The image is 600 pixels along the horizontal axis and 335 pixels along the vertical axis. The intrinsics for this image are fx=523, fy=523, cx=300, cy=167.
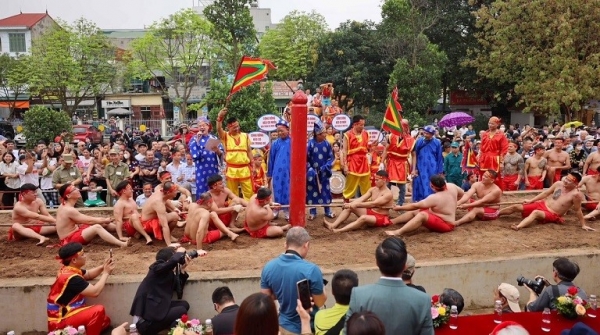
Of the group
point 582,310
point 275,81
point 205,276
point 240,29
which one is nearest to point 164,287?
point 205,276

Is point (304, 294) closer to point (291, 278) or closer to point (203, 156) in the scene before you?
point (291, 278)

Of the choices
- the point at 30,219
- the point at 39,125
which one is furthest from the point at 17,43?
the point at 30,219

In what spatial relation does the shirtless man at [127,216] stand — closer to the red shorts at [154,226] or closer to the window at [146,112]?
the red shorts at [154,226]

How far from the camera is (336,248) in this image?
7.91 m

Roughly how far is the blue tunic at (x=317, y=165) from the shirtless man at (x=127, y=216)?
2963 mm

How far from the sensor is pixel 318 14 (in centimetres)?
4091

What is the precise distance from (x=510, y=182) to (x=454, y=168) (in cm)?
150

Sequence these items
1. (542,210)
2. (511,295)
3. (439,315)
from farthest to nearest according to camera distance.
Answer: (542,210)
(511,295)
(439,315)

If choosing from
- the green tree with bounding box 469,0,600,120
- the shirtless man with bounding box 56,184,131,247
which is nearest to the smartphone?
the shirtless man with bounding box 56,184,131,247

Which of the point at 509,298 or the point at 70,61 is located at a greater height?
the point at 70,61

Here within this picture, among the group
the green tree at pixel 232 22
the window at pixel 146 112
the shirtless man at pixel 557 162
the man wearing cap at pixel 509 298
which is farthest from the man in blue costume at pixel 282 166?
the window at pixel 146 112

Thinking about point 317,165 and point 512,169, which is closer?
point 317,165

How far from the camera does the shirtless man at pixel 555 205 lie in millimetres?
8484

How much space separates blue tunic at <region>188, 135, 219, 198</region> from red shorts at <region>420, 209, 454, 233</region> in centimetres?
405
